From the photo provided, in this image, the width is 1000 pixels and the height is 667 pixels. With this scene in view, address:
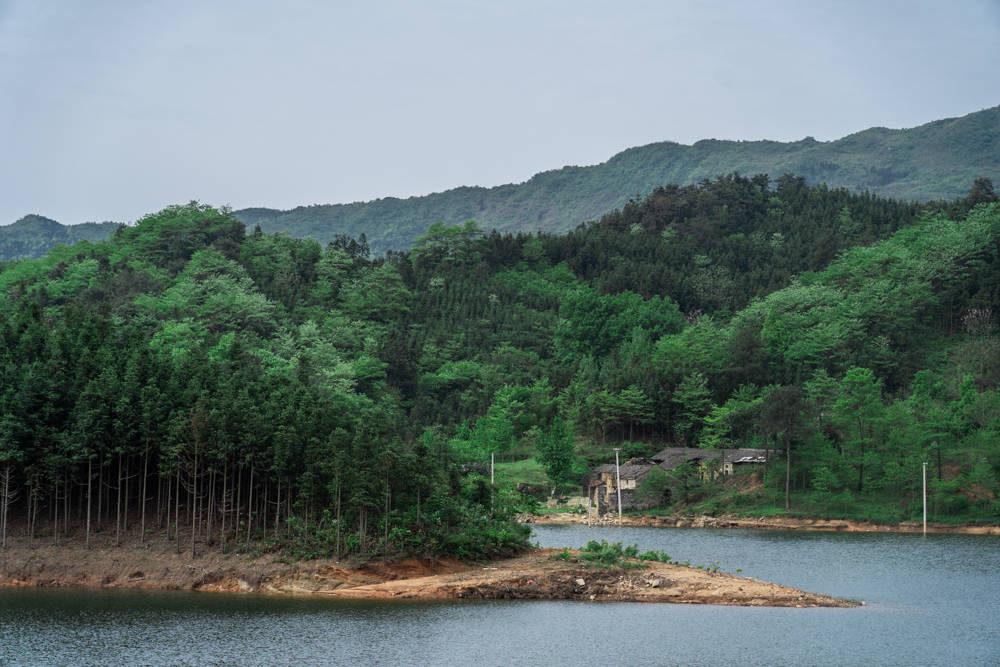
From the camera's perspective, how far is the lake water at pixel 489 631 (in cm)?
3103

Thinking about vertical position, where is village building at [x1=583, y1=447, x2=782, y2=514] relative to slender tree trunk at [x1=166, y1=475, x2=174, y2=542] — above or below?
below

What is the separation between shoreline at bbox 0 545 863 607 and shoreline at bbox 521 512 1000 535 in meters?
26.4

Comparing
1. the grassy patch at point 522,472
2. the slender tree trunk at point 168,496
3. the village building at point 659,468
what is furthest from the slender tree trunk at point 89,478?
the village building at point 659,468

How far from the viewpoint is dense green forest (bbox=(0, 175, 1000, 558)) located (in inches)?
1719

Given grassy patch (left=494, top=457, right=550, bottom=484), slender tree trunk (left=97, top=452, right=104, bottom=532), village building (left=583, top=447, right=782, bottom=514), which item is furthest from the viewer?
grassy patch (left=494, top=457, right=550, bottom=484)

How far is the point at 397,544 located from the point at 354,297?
291ft

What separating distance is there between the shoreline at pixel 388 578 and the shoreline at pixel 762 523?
1040 inches

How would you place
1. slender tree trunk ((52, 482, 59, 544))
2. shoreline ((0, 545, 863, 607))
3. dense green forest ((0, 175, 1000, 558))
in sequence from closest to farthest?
shoreline ((0, 545, 863, 607)) < slender tree trunk ((52, 482, 59, 544)) < dense green forest ((0, 175, 1000, 558))

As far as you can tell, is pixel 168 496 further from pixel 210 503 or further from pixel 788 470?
pixel 788 470

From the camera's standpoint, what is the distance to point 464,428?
102750 mm

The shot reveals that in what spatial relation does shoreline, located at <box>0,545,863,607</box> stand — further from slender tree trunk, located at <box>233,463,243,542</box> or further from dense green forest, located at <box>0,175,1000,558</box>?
slender tree trunk, located at <box>233,463,243,542</box>

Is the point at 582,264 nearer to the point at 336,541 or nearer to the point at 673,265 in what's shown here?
the point at 673,265

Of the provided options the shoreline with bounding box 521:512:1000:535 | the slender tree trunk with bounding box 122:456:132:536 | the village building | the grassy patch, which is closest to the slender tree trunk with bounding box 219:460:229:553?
the slender tree trunk with bounding box 122:456:132:536

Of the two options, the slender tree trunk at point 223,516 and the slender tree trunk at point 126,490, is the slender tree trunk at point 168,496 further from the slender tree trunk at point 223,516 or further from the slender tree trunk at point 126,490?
the slender tree trunk at point 223,516
